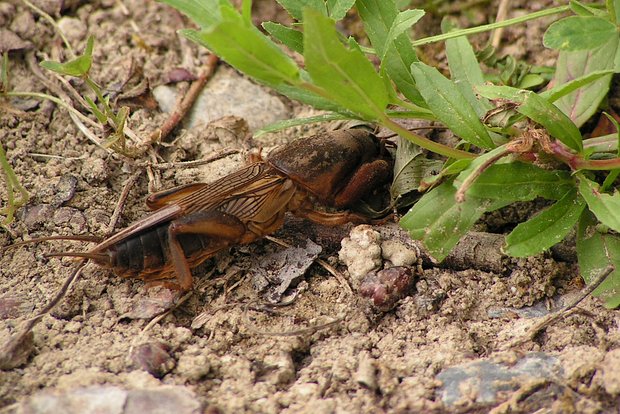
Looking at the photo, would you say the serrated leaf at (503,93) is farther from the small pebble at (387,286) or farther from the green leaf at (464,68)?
the small pebble at (387,286)

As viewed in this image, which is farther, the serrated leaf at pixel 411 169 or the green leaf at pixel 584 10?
the serrated leaf at pixel 411 169

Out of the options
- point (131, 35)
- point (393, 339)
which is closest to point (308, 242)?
point (393, 339)

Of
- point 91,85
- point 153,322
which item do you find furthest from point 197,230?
point 91,85

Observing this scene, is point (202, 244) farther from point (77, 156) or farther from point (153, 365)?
point (77, 156)

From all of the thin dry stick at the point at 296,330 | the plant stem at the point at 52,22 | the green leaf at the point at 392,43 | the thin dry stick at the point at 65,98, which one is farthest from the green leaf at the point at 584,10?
the plant stem at the point at 52,22

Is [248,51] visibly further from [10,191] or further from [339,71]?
[10,191]

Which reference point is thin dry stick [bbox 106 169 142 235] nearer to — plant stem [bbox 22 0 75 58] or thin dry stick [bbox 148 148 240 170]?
thin dry stick [bbox 148 148 240 170]
